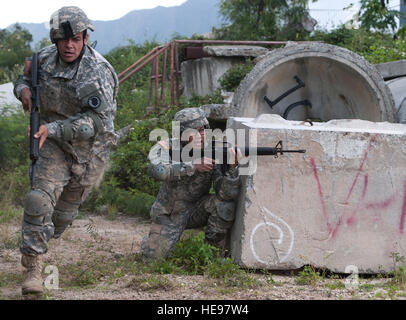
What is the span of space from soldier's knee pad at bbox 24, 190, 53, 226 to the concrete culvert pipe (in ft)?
17.3

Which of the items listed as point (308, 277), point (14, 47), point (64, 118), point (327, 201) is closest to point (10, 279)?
point (64, 118)

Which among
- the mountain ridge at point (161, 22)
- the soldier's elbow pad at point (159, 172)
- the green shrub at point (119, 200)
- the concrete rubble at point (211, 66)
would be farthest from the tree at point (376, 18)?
the mountain ridge at point (161, 22)

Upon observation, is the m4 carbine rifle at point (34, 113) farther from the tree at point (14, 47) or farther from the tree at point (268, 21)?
the tree at point (14, 47)

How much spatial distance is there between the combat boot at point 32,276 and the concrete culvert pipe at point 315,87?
17.8ft

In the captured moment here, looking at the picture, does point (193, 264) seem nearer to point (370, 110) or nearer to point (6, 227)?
point (6, 227)

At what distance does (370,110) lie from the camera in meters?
9.06

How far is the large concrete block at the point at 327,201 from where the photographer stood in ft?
15.6

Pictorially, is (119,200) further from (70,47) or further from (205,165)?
(70,47)

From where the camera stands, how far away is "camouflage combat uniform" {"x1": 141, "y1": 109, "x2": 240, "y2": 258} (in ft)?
16.4

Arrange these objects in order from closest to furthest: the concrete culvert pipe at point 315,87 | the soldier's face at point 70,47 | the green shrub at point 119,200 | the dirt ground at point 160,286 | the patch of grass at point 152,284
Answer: the dirt ground at point 160,286 < the patch of grass at point 152,284 < the soldier's face at point 70,47 < the green shrub at point 119,200 < the concrete culvert pipe at point 315,87

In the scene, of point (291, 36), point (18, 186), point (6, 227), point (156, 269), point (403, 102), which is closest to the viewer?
point (156, 269)

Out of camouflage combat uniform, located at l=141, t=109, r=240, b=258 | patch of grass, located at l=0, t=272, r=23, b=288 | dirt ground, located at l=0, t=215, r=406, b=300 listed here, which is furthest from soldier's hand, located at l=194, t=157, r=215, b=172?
patch of grass, located at l=0, t=272, r=23, b=288
